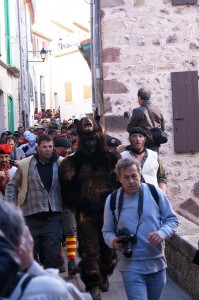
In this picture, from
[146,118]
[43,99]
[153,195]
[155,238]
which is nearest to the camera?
[155,238]

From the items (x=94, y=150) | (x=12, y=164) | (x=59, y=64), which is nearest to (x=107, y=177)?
(x=94, y=150)

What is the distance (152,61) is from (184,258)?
17.6 feet

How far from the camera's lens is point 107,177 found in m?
7.66

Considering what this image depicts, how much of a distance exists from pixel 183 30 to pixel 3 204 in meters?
10.1

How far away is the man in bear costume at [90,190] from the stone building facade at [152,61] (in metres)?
4.64

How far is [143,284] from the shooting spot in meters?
5.60

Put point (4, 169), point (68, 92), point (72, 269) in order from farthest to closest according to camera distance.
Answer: point (68, 92) → point (72, 269) → point (4, 169)

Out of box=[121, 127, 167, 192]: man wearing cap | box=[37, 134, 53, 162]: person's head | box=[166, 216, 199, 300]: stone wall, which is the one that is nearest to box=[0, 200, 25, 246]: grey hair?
box=[166, 216, 199, 300]: stone wall

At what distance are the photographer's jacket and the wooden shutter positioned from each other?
6.72 meters

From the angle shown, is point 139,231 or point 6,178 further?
point 6,178

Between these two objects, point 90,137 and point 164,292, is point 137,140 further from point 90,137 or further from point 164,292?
point 164,292

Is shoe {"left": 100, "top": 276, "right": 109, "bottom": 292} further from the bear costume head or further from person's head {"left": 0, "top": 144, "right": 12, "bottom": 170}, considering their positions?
person's head {"left": 0, "top": 144, "right": 12, "bottom": 170}

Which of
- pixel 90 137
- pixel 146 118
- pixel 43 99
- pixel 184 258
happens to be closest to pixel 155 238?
pixel 184 258

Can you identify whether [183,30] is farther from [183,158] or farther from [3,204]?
[3,204]
